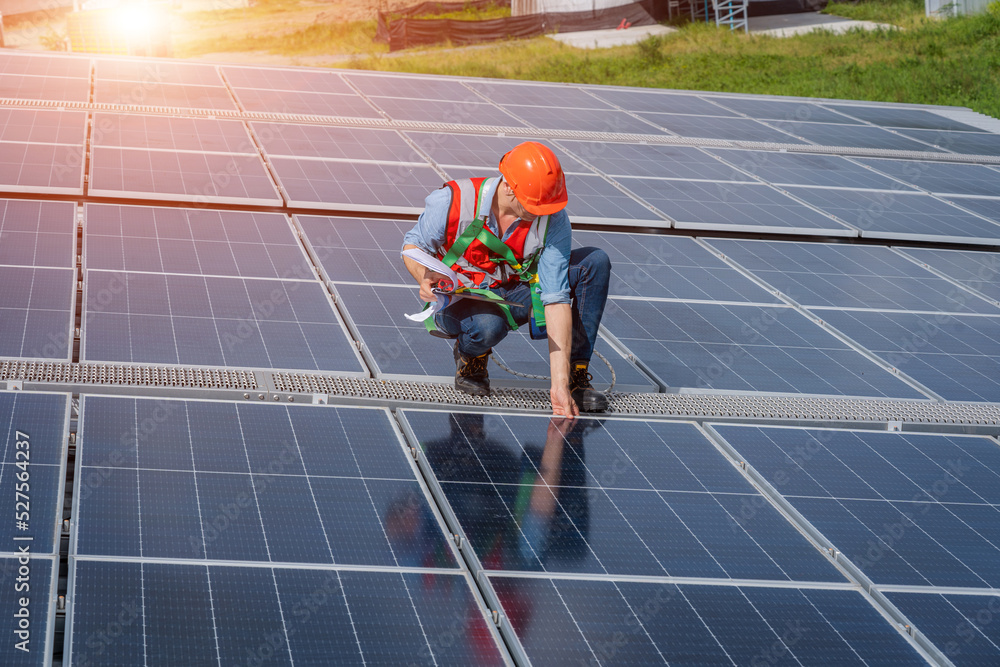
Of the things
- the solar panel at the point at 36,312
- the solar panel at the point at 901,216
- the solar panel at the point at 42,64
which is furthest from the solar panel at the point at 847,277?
the solar panel at the point at 42,64

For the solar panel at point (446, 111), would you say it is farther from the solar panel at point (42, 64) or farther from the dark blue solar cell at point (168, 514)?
the dark blue solar cell at point (168, 514)

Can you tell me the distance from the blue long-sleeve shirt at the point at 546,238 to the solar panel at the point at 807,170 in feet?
25.8

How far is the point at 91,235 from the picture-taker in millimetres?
9727

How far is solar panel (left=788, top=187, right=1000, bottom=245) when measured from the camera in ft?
41.4

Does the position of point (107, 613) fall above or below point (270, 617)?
above

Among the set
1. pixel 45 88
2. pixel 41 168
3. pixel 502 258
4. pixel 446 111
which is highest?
pixel 45 88

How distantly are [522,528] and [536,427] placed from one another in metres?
1.34

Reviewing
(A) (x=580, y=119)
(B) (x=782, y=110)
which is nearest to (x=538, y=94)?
(A) (x=580, y=119)

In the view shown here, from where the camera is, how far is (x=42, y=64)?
695 inches

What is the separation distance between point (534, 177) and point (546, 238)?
551 mm

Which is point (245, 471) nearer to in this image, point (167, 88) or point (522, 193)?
point (522, 193)

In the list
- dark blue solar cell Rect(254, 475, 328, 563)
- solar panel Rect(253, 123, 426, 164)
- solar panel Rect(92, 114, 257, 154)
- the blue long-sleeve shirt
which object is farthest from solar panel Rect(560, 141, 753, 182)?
dark blue solar cell Rect(254, 475, 328, 563)

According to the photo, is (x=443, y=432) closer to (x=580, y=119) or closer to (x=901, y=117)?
(x=580, y=119)

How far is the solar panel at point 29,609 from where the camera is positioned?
4258 mm
